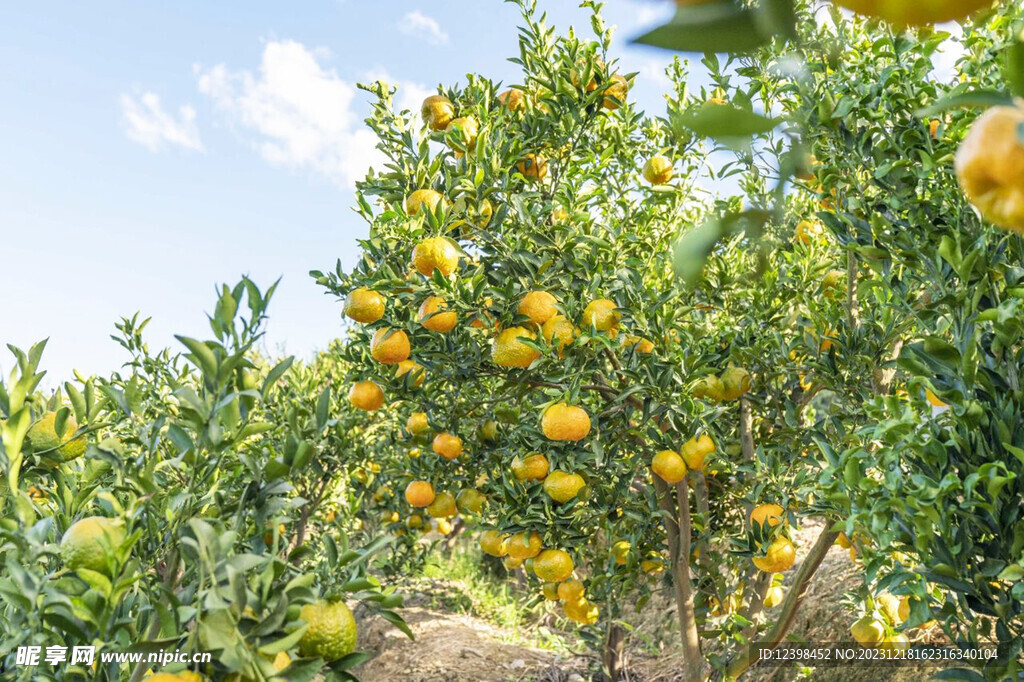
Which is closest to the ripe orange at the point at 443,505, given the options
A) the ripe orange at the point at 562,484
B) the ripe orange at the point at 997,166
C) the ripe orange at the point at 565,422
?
the ripe orange at the point at 562,484

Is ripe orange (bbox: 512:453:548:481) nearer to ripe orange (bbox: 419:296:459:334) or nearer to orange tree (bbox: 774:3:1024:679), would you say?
ripe orange (bbox: 419:296:459:334)

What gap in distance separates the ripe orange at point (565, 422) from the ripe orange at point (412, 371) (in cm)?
91

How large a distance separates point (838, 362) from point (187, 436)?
7.35ft

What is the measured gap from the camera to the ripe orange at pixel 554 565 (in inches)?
114

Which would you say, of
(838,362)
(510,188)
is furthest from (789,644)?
(510,188)

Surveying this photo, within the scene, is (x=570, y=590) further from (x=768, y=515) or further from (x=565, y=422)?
(x=565, y=422)

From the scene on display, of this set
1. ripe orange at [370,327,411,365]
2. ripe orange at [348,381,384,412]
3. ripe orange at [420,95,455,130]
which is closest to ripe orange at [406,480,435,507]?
ripe orange at [348,381,384,412]

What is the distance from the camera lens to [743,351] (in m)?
2.71

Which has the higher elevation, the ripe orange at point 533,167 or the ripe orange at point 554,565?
the ripe orange at point 533,167

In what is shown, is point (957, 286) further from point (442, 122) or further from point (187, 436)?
point (442, 122)

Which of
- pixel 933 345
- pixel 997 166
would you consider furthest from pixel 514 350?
pixel 997 166

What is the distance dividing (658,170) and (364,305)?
1.56 m

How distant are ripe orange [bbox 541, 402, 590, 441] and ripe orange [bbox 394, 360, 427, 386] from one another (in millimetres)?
909

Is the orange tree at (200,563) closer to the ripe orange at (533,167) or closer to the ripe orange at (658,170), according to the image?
the ripe orange at (533,167)
